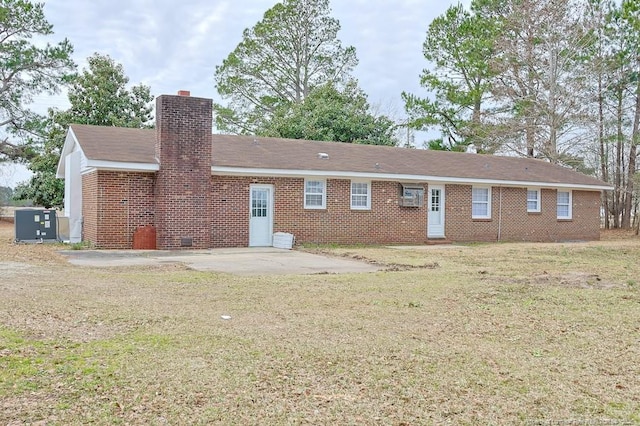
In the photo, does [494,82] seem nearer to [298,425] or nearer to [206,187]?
[206,187]

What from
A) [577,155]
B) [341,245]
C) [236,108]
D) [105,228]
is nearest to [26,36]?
[236,108]

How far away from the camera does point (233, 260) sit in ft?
47.3

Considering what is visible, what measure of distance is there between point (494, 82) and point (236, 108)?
694 inches

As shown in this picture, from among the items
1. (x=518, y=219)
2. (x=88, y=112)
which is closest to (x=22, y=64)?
(x=88, y=112)

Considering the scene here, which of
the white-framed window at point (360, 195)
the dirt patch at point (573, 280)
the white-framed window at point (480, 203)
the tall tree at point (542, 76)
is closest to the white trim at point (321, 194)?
the white-framed window at point (360, 195)

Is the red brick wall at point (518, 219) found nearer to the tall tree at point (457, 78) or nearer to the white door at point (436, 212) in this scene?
the white door at point (436, 212)

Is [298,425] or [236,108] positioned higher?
[236,108]

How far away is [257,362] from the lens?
539cm

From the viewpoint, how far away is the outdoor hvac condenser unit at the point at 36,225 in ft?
60.2

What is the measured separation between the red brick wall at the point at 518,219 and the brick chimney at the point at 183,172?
9.60m

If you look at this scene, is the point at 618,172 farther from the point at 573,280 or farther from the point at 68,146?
the point at 68,146

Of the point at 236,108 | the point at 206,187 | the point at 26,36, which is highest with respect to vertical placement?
the point at 26,36

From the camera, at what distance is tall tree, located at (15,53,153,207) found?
99.7 ft

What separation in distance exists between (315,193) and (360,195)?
1.74m
